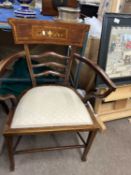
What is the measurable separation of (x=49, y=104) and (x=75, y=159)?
52cm

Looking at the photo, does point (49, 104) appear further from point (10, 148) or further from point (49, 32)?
point (49, 32)

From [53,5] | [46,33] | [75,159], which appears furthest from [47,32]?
[75,159]

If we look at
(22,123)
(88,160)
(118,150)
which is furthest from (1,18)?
(118,150)

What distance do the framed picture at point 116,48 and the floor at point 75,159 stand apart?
52cm

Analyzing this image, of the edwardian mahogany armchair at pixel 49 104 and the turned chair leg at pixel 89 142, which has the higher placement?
the edwardian mahogany armchair at pixel 49 104

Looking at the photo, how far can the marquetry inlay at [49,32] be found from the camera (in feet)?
4.67

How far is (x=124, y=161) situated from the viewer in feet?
5.20

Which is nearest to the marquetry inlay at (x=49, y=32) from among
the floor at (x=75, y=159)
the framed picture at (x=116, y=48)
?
the framed picture at (x=116, y=48)

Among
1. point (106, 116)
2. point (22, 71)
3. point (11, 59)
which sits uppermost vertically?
point (11, 59)

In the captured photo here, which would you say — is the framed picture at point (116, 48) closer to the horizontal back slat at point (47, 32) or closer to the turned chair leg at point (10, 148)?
the horizontal back slat at point (47, 32)

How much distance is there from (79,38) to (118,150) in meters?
0.95

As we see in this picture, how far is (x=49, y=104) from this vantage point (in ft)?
4.35

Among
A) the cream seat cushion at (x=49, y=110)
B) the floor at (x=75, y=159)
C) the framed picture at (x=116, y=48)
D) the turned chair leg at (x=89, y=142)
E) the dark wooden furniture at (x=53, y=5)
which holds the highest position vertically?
the dark wooden furniture at (x=53, y=5)

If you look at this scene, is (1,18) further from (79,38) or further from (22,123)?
(22,123)
